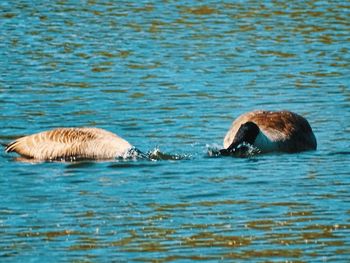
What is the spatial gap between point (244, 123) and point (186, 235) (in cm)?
534

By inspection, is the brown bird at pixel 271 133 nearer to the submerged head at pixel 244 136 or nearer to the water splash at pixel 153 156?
the submerged head at pixel 244 136

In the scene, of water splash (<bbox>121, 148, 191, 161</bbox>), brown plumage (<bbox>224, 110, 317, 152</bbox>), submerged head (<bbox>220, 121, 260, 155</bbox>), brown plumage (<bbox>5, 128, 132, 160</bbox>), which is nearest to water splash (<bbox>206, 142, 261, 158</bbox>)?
submerged head (<bbox>220, 121, 260, 155</bbox>)

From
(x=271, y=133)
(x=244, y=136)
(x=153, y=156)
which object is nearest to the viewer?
(x=153, y=156)

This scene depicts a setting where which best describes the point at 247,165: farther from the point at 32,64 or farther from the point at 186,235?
the point at 32,64

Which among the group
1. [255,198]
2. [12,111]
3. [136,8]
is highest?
[255,198]

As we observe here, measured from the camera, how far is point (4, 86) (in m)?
21.0

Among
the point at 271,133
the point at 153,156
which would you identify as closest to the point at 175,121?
the point at 271,133

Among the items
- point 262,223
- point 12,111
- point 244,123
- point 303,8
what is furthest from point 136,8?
point 262,223

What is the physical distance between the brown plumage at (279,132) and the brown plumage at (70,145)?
5.72ft

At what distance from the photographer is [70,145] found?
52.4 ft

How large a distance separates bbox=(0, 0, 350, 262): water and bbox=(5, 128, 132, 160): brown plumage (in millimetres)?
259

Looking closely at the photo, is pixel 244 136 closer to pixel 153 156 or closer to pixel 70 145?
pixel 153 156

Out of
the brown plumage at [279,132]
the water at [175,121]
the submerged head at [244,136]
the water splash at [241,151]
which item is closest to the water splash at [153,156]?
the water at [175,121]

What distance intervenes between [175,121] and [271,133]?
1.79m
